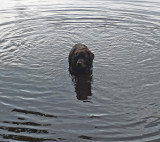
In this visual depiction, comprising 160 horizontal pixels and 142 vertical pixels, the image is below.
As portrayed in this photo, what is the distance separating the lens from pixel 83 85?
33.4 ft

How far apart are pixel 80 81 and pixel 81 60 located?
30.7 inches

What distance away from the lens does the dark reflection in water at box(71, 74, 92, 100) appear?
9.42 metres

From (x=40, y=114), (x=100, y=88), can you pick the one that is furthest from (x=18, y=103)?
(x=100, y=88)

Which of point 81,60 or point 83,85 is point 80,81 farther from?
point 81,60

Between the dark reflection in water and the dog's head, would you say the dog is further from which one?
the dark reflection in water

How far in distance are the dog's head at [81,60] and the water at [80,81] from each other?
1.16 feet

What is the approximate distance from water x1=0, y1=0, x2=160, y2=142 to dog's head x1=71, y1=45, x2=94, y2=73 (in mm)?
353

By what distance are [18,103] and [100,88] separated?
268cm

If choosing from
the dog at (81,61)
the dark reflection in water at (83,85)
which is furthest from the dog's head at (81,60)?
the dark reflection in water at (83,85)

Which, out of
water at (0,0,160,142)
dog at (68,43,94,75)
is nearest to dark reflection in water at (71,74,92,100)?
water at (0,0,160,142)

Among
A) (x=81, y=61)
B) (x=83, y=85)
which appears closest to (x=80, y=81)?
(x=83, y=85)

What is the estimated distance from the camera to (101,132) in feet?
24.1

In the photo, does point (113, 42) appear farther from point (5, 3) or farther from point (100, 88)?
point (5, 3)

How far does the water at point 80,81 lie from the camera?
24.5 feet
